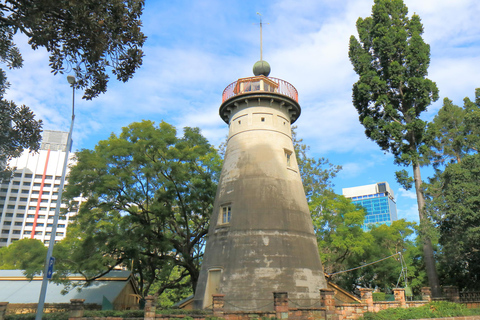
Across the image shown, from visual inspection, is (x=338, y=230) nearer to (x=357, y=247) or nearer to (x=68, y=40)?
(x=357, y=247)

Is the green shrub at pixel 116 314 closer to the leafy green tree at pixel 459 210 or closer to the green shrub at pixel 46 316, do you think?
the green shrub at pixel 46 316

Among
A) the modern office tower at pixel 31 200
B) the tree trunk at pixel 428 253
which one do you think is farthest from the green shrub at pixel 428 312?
the modern office tower at pixel 31 200

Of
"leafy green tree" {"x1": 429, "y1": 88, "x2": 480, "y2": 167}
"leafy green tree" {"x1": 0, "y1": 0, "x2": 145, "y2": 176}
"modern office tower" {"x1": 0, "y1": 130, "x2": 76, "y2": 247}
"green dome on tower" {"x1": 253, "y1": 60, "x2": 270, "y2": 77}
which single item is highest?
"modern office tower" {"x1": 0, "y1": 130, "x2": 76, "y2": 247}

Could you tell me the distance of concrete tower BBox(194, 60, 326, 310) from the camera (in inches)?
632

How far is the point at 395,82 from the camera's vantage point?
24594mm

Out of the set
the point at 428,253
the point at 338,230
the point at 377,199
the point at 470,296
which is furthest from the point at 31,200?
the point at 377,199

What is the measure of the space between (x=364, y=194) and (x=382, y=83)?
169 metres

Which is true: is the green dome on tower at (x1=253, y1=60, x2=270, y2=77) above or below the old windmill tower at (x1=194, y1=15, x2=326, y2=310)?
above

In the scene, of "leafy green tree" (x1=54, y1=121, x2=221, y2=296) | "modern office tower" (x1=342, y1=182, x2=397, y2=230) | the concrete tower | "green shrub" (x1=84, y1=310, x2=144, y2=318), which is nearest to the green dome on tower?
the concrete tower

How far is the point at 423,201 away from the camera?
22.6 metres

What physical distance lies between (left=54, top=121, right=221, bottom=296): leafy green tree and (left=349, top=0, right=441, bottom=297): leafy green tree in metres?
12.4

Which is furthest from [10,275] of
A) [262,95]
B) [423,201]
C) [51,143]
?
[51,143]

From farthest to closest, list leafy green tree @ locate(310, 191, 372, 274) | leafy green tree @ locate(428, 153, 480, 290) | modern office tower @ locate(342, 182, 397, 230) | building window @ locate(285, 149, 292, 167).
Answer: modern office tower @ locate(342, 182, 397, 230) < leafy green tree @ locate(310, 191, 372, 274) < building window @ locate(285, 149, 292, 167) < leafy green tree @ locate(428, 153, 480, 290)

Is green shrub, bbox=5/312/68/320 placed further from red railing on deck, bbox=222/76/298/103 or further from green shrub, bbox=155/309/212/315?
red railing on deck, bbox=222/76/298/103
